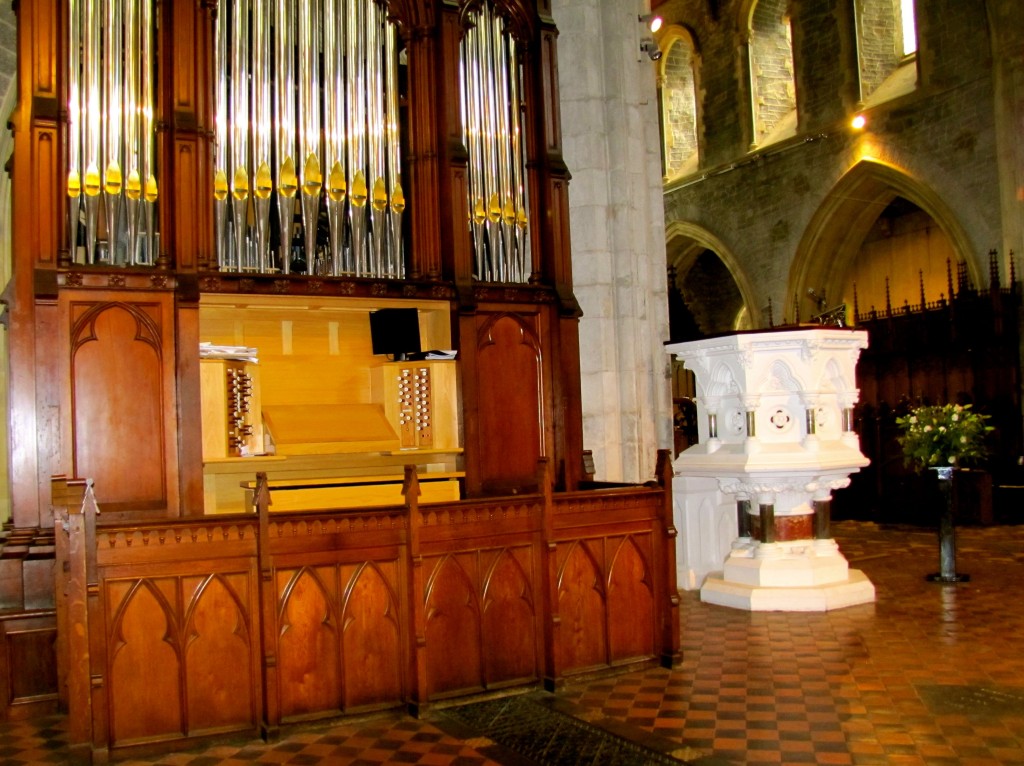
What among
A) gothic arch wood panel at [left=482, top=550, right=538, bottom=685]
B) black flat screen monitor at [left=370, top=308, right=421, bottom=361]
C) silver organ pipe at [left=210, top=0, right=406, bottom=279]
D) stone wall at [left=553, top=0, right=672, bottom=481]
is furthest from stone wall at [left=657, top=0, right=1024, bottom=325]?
gothic arch wood panel at [left=482, top=550, right=538, bottom=685]

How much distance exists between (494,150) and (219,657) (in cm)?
394

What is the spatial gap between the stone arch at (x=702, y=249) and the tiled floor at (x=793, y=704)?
40.8 feet

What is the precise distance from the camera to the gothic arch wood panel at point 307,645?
4.61m

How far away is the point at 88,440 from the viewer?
5.43 metres

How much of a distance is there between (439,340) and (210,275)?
1.64 meters

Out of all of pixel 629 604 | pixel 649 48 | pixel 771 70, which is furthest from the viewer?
pixel 771 70

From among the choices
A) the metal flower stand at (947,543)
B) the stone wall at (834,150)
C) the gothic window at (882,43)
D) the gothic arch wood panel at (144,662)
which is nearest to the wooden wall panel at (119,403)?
the gothic arch wood panel at (144,662)

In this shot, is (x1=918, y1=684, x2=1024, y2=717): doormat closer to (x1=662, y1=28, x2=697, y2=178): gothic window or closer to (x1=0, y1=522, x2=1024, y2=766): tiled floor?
(x1=0, y1=522, x2=1024, y2=766): tiled floor

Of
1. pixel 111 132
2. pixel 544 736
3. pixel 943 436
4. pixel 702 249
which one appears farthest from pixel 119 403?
pixel 702 249

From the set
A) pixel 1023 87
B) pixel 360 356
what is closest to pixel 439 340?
pixel 360 356

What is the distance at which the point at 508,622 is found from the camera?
5.12 metres

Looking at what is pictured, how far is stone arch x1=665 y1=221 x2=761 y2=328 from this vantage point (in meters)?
18.8

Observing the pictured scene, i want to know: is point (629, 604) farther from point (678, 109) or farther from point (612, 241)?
point (678, 109)

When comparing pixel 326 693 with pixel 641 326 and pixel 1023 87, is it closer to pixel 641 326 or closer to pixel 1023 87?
pixel 641 326
